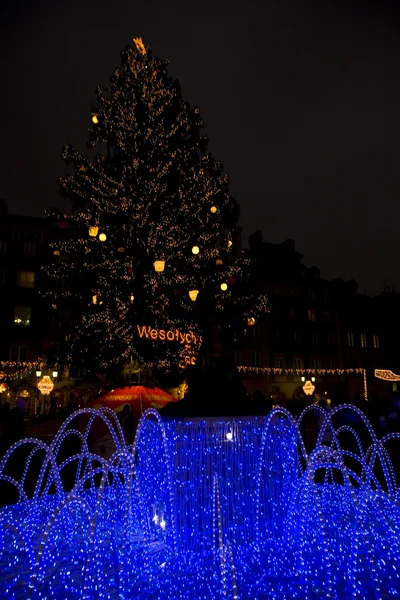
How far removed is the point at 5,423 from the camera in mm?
13305

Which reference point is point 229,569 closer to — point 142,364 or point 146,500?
point 146,500

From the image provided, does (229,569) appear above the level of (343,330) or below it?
below

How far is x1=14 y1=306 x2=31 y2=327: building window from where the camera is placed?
32.0 meters

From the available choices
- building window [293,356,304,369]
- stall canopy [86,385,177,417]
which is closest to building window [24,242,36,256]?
stall canopy [86,385,177,417]

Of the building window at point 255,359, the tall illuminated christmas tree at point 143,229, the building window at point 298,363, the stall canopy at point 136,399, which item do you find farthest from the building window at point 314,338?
the stall canopy at point 136,399

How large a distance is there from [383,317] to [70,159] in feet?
122

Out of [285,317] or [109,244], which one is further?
[285,317]

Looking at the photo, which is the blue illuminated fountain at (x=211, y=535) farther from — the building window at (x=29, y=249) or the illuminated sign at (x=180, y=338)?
the building window at (x=29, y=249)

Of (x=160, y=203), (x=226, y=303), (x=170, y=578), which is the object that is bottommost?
(x=170, y=578)

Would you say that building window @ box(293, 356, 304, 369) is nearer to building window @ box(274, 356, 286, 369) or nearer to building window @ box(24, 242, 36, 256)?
building window @ box(274, 356, 286, 369)

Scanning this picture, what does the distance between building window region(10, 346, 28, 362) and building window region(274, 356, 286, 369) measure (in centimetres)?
1994

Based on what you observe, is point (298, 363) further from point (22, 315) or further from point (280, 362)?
point (22, 315)

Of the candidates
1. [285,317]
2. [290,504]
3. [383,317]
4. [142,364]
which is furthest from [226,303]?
[383,317]

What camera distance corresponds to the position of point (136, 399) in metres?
14.8
